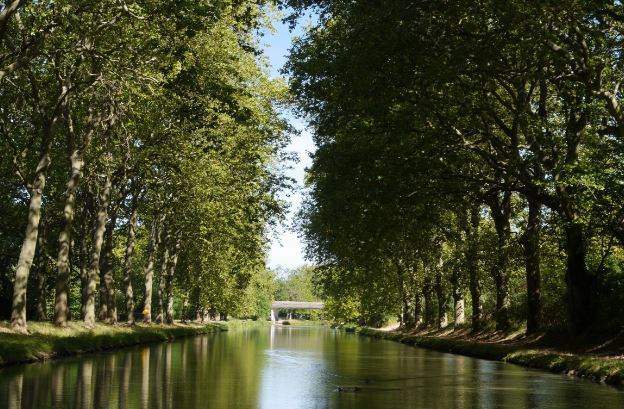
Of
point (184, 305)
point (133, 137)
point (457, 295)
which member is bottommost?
point (184, 305)

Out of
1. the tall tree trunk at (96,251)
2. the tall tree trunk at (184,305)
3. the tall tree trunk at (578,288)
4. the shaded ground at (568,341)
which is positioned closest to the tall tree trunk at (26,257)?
the tall tree trunk at (96,251)

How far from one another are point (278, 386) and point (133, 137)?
22947 mm

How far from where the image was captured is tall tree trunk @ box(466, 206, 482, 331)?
3431 centimetres

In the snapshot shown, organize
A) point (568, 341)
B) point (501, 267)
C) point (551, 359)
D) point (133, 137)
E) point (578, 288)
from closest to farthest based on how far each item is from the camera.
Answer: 1. point (551, 359)
2. point (578, 288)
3. point (568, 341)
4. point (501, 267)
5. point (133, 137)

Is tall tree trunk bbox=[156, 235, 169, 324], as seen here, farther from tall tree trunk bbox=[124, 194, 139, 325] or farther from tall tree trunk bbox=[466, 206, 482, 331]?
tall tree trunk bbox=[466, 206, 482, 331]

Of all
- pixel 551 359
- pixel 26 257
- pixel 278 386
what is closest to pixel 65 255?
pixel 26 257

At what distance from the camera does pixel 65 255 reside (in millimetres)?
30391

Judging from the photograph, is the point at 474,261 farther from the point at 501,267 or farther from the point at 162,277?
the point at 162,277

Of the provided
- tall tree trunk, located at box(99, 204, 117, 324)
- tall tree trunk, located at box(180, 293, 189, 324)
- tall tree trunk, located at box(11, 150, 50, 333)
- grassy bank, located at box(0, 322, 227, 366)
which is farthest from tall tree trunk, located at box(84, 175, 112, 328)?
tall tree trunk, located at box(180, 293, 189, 324)

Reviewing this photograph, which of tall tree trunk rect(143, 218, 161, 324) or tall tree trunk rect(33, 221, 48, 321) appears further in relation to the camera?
tall tree trunk rect(143, 218, 161, 324)

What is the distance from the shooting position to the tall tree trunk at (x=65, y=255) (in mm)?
29469

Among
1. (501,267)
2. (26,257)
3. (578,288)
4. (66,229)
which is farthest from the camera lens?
(501,267)

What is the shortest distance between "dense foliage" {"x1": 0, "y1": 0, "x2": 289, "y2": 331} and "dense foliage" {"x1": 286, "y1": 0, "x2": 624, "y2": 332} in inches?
156

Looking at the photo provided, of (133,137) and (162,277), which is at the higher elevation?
(133,137)
